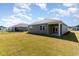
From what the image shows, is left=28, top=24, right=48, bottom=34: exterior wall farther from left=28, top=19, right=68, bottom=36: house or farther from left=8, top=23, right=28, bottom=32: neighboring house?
left=8, top=23, right=28, bottom=32: neighboring house

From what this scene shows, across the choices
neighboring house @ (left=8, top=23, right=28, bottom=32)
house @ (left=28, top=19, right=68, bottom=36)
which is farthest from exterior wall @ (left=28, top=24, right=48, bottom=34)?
neighboring house @ (left=8, top=23, right=28, bottom=32)

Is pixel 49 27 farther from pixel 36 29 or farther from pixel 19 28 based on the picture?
pixel 19 28

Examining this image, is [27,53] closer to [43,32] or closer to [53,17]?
[53,17]

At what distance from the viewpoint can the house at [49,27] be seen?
76.0ft

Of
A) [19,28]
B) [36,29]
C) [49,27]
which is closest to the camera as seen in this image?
[49,27]

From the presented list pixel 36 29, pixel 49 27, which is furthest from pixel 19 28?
pixel 49 27

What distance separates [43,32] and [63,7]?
19.8 ft

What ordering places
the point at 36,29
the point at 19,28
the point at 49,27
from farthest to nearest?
the point at 19,28, the point at 36,29, the point at 49,27

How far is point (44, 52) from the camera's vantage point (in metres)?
12.3

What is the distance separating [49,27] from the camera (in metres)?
24.4

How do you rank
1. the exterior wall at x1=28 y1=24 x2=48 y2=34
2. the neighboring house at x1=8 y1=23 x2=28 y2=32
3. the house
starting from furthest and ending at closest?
the neighboring house at x1=8 y1=23 x2=28 y2=32, the exterior wall at x1=28 y1=24 x2=48 y2=34, the house

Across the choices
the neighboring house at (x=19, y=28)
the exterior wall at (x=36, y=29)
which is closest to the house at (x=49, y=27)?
the exterior wall at (x=36, y=29)

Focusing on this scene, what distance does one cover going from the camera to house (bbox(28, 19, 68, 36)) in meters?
23.1

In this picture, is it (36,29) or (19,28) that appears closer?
(36,29)
